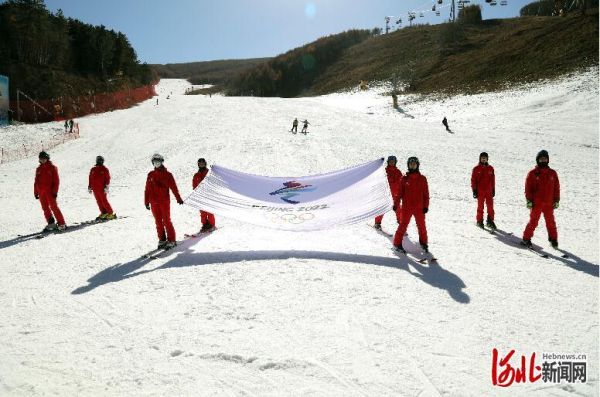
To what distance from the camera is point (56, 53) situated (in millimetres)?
58375

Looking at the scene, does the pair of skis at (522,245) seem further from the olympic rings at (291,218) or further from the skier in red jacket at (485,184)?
the olympic rings at (291,218)

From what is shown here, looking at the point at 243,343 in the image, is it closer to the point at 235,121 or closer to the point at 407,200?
the point at 407,200

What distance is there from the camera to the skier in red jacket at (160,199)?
7695 mm

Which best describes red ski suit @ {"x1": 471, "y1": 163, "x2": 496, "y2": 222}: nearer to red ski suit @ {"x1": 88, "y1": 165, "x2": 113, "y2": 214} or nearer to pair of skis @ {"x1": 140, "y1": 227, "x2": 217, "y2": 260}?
pair of skis @ {"x1": 140, "y1": 227, "x2": 217, "y2": 260}

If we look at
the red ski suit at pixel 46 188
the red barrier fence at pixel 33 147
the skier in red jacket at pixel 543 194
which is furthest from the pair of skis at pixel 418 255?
the red barrier fence at pixel 33 147

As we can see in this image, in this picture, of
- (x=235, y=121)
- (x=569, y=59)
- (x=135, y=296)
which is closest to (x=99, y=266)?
(x=135, y=296)

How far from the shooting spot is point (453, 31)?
74125 mm

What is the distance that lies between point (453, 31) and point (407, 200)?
78.6 m

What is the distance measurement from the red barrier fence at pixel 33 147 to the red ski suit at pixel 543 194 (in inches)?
931

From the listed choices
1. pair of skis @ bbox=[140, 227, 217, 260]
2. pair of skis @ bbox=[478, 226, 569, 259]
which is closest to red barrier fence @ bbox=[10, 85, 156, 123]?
pair of skis @ bbox=[140, 227, 217, 260]

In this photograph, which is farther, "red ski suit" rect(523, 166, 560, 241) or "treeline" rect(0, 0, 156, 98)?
"treeline" rect(0, 0, 156, 98)

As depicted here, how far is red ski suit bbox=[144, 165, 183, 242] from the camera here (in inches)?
303

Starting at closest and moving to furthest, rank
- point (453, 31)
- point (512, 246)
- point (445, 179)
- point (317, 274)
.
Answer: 1. point (317, 274)
2. point (512, 246)
3. point (445, 179)
4. point (453, 31)

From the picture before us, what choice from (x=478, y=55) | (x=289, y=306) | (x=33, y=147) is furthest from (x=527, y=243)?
(x=478, y=55)
